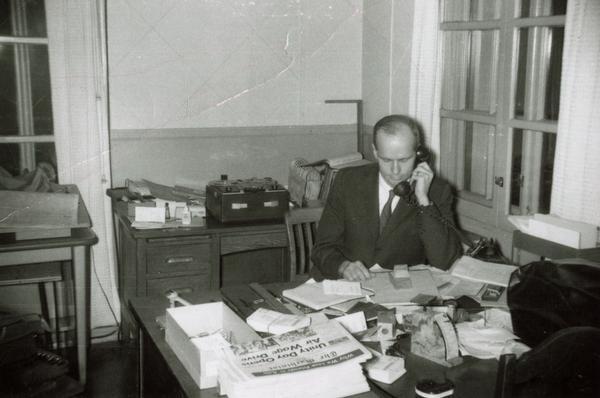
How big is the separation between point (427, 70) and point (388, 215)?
103 cm

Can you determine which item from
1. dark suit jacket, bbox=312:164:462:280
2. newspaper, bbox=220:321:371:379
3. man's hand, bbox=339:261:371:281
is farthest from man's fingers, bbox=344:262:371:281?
newspaper, bbox=220:321:371:379

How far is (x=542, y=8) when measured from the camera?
2938 mm

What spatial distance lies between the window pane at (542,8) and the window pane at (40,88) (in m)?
2.52

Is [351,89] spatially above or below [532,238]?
→ above

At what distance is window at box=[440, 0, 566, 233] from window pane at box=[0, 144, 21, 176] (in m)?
2.38

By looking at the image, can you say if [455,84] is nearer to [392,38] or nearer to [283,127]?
[392,38]

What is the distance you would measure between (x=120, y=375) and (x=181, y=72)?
1.73 m

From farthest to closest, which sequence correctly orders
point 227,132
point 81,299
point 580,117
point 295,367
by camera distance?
point 227,132 < point 81,299 < point 580,117 < point 295,367

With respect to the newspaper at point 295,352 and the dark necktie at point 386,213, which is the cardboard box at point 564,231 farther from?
the newspaper at point 295,352

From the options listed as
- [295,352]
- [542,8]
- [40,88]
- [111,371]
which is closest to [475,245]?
[542,8]

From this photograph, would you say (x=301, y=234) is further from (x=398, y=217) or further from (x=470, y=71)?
(x=470, y=71)

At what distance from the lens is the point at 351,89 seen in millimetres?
4418

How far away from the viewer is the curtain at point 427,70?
11.6ft

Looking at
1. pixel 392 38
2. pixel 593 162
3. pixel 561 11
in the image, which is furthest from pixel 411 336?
pixel 392 38
